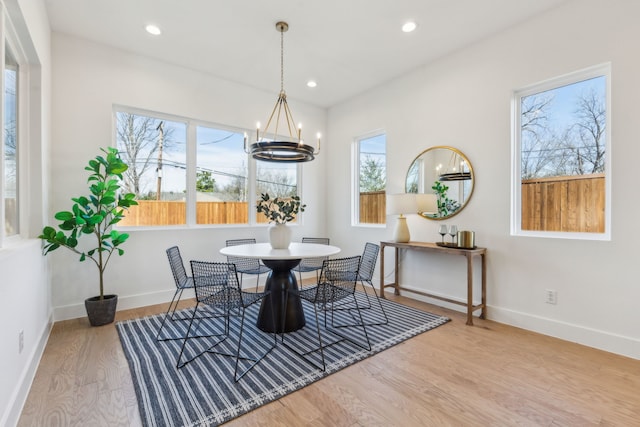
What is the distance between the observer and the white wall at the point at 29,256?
5.42 feet

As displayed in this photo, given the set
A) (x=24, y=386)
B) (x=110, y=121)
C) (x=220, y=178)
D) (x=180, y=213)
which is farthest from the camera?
(x=220, y=178)

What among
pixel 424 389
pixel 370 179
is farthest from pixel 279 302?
pixel 370 179

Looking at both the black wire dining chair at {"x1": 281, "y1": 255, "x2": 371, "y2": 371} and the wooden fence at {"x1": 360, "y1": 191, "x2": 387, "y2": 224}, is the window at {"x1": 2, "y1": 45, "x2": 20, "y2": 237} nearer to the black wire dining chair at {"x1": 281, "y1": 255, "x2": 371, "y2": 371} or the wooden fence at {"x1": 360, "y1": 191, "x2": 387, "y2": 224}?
the black wire dining chair at {"x1": 281, "y1": 255, "x2": 371, "y2": 371}

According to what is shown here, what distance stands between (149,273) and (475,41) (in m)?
4.75

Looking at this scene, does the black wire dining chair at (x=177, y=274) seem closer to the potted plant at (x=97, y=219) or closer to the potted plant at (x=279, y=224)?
the potted plant at (x=97, y=219)

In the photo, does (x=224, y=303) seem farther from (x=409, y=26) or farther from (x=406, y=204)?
(x=409, y=26)

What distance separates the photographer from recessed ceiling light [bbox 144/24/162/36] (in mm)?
3162

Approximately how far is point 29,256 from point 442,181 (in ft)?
13.3

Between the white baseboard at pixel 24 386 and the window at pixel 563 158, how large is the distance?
4.11 m

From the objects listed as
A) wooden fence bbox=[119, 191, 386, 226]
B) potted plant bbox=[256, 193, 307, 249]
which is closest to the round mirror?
wooden fence bbox=[119, 191, 386, 226]

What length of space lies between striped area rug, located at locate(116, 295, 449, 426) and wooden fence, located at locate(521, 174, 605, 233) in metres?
1.43

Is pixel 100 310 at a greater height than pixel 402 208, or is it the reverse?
pixel 402 208

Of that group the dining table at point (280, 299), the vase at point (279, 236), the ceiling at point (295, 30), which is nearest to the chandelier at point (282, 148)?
the ceiling at point (295, 30)

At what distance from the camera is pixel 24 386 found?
6.16ft
